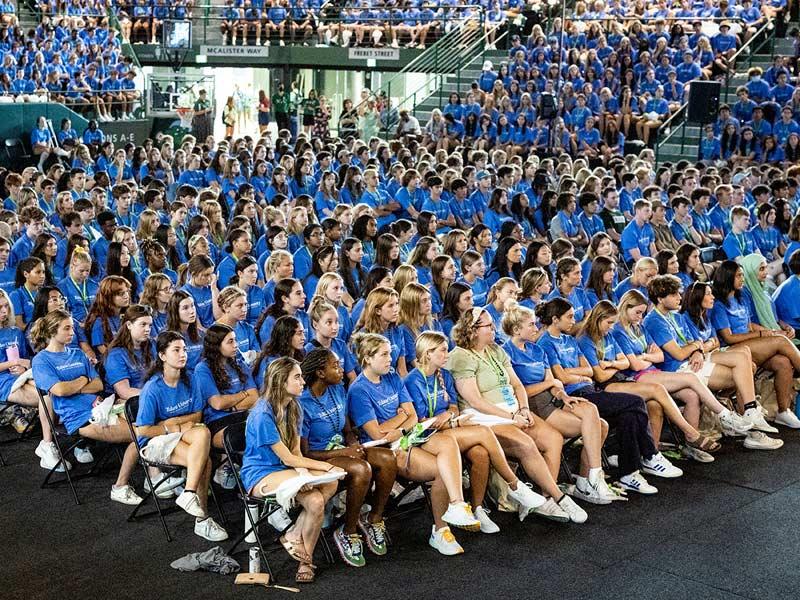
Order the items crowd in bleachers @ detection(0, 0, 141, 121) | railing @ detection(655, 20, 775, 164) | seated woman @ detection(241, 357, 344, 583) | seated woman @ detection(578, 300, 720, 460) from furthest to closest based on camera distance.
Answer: crowd in bleachers @ detection(0, 0, 141, 121) → railing @ detection(655, 20, 775, 164) → seated woman @ detection(578, 300, 720, 460) → seated woman @ detection(241, 357, 344, 583)

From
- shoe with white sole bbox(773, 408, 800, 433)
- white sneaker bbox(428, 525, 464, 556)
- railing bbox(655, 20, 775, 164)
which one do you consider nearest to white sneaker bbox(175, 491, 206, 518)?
white sneaker bbox(428, 525, 464, 556)

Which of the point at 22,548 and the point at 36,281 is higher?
the point at 36,281

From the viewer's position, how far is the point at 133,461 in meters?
6.54

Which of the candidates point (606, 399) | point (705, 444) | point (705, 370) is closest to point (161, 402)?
point (606, 399)

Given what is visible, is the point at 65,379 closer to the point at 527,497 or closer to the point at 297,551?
the point at 297,551

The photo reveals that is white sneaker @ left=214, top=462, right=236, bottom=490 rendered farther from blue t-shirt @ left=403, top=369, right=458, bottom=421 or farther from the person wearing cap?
the person wearing cap

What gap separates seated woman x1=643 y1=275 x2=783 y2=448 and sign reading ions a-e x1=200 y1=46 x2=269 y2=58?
19838 mm

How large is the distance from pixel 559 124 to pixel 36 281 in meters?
12.0

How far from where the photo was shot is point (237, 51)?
26.6 metres

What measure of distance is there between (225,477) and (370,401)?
3.80 ft

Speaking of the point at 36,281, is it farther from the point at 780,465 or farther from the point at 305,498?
the point at 780,465

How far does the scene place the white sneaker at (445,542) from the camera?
235 inches

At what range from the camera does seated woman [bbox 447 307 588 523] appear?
6.57 meters

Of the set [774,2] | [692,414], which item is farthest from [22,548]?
[774,2]
